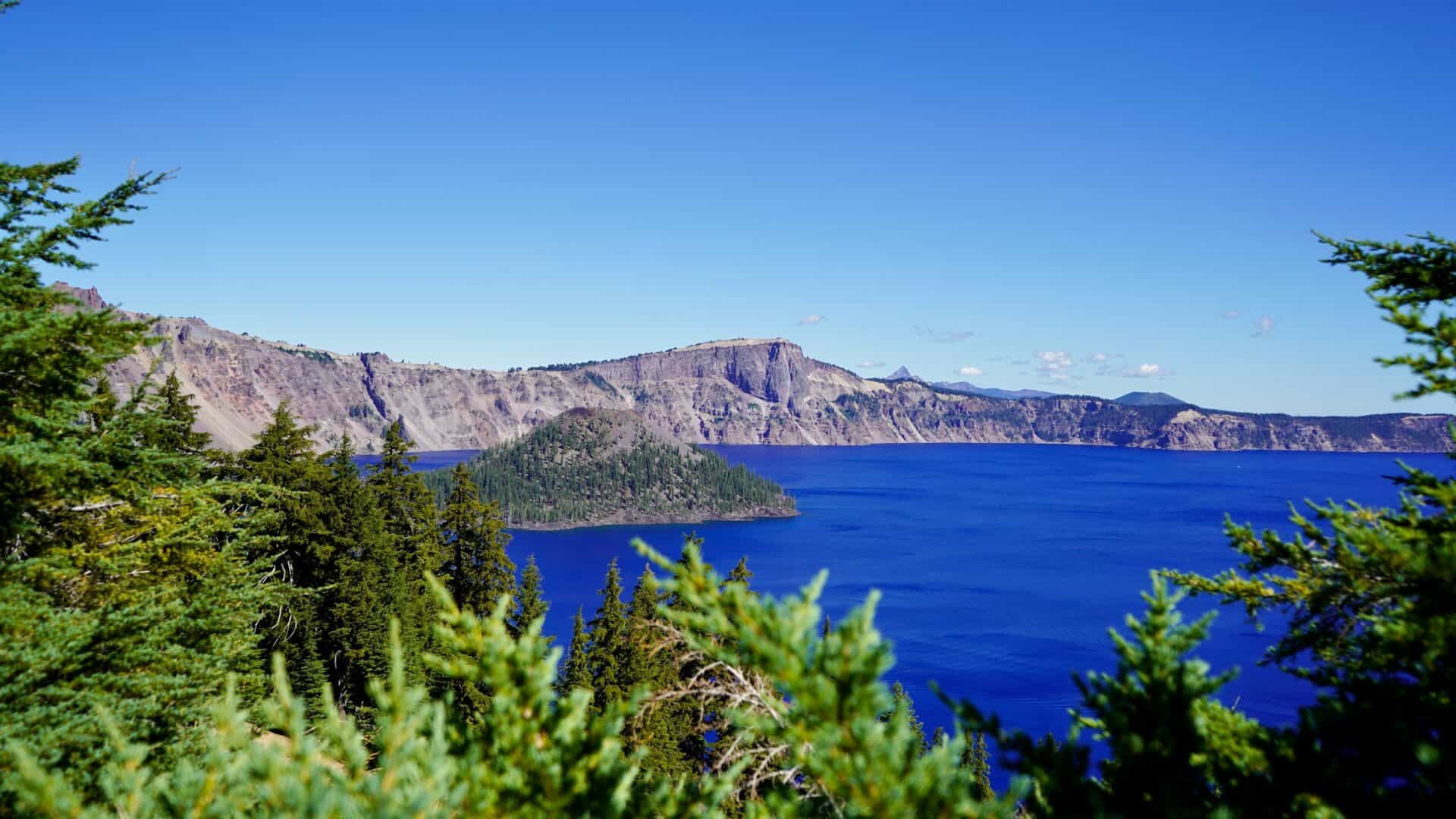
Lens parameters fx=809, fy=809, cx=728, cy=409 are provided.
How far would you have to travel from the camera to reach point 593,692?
9.02 m

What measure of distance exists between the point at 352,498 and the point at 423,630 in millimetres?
7978

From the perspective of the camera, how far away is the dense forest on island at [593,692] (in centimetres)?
473

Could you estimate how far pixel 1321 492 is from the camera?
199125 millimetres

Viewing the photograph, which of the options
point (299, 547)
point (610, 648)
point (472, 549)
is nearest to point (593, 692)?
point (610, 648)

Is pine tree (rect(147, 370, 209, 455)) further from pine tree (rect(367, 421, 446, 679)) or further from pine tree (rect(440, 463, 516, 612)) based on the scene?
pine tree (rect(440, 463, 516, 612))

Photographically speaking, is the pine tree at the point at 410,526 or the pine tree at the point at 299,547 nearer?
the pine tree at the point at 299,547

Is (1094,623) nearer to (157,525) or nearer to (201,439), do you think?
(201,439)

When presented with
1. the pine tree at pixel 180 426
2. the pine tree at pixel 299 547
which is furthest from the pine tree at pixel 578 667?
the pine tree at pixel 180 426

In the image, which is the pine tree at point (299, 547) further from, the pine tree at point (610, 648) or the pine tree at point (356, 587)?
the pine tree at point (610, 648)

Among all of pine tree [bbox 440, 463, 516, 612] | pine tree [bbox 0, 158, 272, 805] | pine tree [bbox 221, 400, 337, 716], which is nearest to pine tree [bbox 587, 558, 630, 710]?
pine tree [bbox 440, 463, 516, 612]

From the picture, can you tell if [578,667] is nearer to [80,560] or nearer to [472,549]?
[472,549]

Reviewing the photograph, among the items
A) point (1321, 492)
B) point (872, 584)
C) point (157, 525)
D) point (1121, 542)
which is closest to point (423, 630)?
point (157, 525)

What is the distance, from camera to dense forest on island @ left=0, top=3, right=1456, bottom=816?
4.73 meters

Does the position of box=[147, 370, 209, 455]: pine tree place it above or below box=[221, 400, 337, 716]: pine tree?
above
